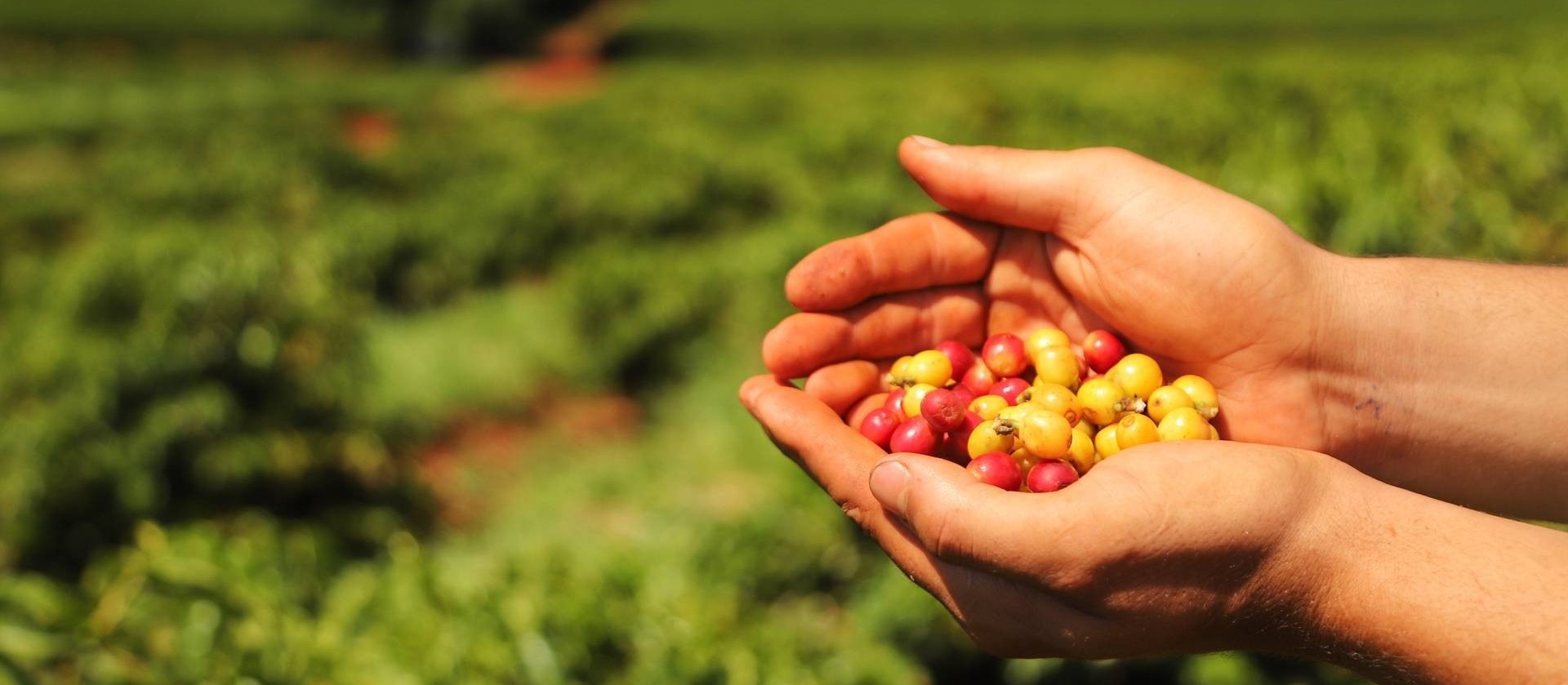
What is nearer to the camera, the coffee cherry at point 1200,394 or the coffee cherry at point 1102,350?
the coffee cherry at point 1200,394

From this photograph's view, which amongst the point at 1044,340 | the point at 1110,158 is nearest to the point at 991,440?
the point at 1044,340

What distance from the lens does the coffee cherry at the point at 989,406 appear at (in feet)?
8.35

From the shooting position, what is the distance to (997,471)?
218 centimetres

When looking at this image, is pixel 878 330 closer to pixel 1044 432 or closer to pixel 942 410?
pixel 942 410

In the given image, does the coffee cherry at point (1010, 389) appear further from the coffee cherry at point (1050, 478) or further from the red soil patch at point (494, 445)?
the red soil patch at point (494, 445)

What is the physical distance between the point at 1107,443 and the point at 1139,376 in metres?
0.22

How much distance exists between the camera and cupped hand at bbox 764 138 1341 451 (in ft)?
8.30

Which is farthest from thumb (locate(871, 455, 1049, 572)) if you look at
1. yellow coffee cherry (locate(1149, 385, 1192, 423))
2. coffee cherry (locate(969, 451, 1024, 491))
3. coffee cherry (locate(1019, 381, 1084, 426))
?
yellow coffee cherry (locate(1149, 385, 1192, 423))

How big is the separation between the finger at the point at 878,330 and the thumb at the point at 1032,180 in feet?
1.16

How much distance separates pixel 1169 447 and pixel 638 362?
5.72 m

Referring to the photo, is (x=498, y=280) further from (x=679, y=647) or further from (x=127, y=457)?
(x=679, y=647)

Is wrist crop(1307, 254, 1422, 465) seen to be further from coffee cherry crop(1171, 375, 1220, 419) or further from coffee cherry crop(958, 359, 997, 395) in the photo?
coffee cherry crop(958, 359, 997, 395)

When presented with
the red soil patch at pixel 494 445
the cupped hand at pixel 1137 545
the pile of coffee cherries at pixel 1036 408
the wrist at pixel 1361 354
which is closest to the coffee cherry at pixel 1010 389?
the pile of coffee cherries at pixel 1036 408

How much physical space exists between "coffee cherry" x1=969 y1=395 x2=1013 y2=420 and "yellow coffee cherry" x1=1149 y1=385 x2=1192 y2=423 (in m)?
0.38
